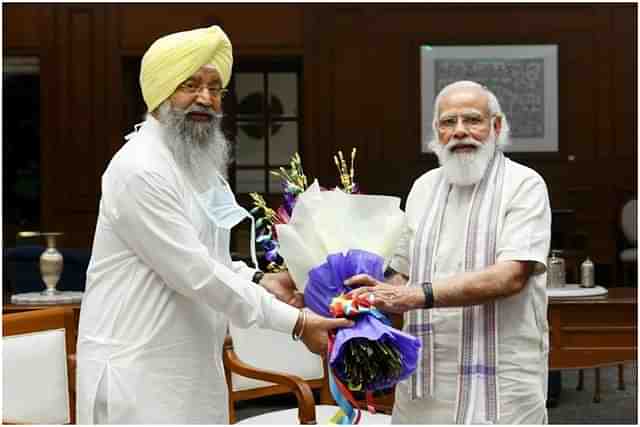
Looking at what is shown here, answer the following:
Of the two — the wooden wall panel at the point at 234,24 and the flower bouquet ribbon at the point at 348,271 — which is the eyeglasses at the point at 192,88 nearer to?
the flower bouquet ribbon at the point at 348,271

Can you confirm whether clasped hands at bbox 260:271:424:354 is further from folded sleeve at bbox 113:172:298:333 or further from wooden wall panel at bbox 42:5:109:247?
wooden wall panel at bbox 42:5:109:247

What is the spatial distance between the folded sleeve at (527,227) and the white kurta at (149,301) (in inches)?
20.8

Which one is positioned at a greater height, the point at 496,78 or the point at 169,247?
the point at 496,78

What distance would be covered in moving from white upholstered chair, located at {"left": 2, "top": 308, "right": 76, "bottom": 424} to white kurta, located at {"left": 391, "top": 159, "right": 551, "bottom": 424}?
3.19 feet

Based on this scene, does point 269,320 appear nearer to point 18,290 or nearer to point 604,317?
point 604,317

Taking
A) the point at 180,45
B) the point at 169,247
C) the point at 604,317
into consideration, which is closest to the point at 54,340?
the point at 169,247

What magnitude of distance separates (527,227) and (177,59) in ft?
2.90

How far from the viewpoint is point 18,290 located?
232 inches

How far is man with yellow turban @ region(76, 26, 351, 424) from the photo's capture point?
2.22m

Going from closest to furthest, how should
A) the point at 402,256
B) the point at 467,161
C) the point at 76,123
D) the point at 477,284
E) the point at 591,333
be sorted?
1. the point at 477,284
2. the point at 467,161
3. the point at 402,256
4. the point at 591,333
5. the point at 76,123

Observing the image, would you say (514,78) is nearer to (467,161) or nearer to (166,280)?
(467,161)

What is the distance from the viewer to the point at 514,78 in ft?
33.0

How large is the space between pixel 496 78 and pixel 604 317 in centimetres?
593

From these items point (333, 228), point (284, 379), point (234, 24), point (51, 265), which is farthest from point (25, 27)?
point (333, 228)
